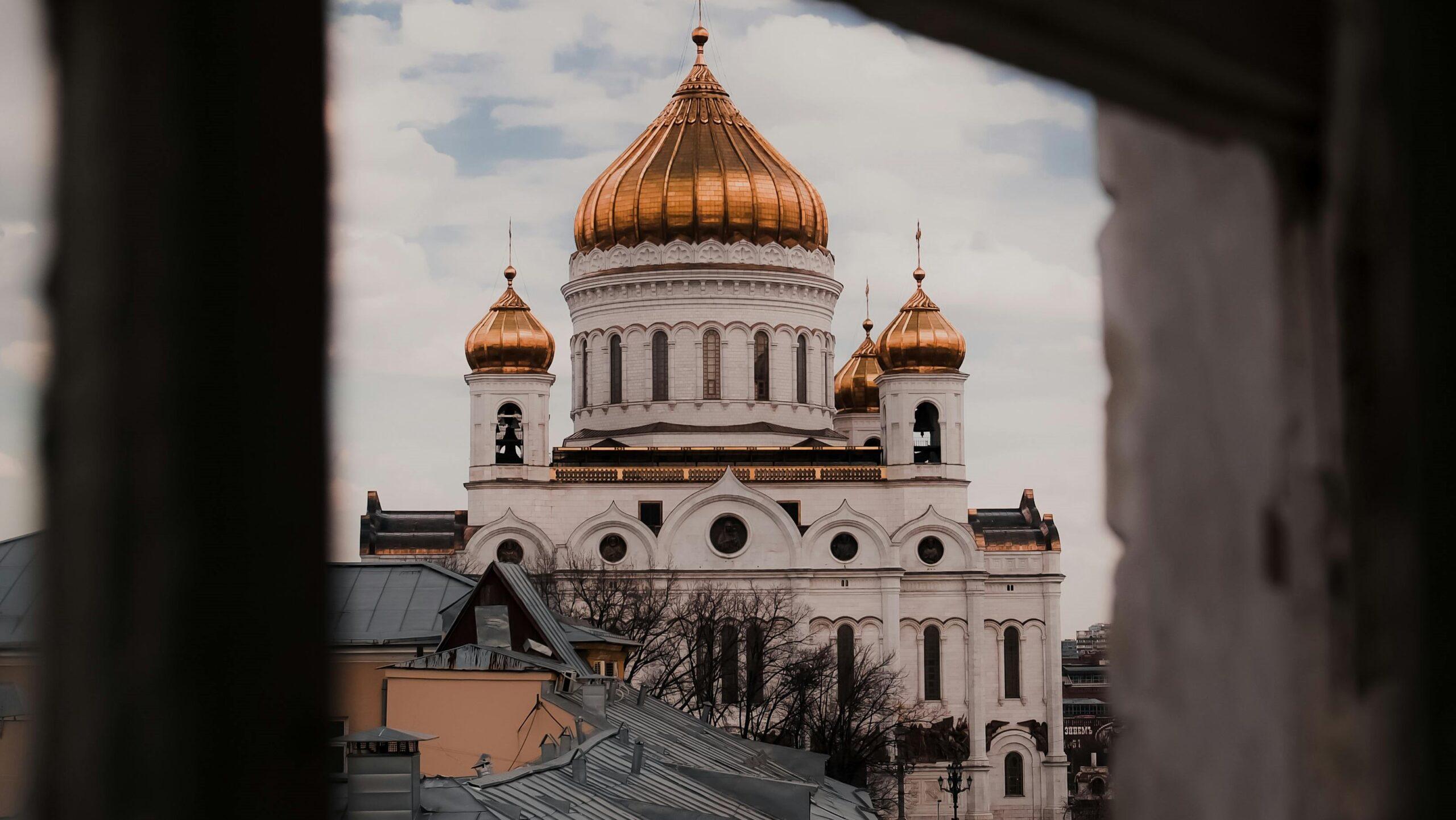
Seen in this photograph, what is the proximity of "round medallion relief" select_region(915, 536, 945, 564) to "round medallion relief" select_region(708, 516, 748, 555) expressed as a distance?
13.8 feet

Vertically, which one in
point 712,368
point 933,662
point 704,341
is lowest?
point 933,662

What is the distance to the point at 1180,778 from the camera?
1483 millimetres

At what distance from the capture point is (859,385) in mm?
51625

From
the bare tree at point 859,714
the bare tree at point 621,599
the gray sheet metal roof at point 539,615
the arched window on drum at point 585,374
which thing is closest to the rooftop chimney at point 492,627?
the gray sheet metal roof at point 539,615

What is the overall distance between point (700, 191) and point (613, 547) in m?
9.71

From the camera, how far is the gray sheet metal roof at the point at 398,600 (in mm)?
19656

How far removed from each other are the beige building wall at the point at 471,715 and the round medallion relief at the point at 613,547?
24.6 metres

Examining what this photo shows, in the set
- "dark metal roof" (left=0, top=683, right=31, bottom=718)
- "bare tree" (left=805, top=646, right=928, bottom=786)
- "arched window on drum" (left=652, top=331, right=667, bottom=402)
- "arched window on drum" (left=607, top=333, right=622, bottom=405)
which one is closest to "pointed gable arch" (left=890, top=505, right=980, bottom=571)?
"bare tree" (left=805, top=646, right=928, bottom=786)

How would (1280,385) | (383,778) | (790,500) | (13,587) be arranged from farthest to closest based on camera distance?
(790,500), (13,587), (383,778), (1280,385)

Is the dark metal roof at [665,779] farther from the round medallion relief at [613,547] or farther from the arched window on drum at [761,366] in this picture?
the arched window on drum at [761,366]

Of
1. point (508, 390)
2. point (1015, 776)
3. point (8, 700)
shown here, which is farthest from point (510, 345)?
point (8, 700)

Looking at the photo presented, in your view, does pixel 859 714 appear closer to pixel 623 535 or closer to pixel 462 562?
pixel 623 535

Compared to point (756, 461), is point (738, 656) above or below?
below

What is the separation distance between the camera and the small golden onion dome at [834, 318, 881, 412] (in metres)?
51.6
